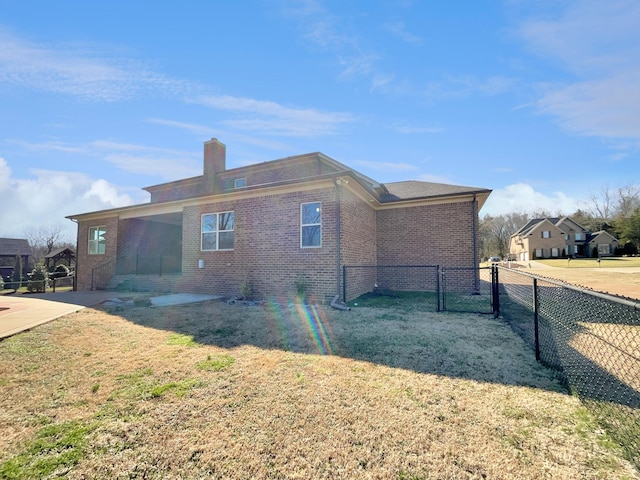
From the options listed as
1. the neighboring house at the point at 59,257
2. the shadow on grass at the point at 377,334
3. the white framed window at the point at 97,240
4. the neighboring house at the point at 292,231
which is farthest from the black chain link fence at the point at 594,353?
the neighboring house at the point at 59,257

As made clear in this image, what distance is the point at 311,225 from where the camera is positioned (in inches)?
362

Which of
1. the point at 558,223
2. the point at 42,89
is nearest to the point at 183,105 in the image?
the point at 42,89

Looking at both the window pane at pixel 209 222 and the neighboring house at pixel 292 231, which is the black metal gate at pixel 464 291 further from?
the window pane at pixel 209 222

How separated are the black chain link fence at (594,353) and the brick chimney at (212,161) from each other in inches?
600

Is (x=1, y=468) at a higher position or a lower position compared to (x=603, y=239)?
lower

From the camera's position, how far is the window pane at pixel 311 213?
912 centimetres

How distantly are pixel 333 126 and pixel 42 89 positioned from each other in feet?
29.8

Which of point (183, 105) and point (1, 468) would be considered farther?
point (183, 105)

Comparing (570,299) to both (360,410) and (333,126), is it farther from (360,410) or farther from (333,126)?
(333,126)

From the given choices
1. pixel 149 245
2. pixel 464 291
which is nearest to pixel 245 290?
pixel 464 291

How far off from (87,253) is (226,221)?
9.69m

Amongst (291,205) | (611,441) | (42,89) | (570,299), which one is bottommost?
(611,441)

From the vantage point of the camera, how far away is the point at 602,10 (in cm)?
625

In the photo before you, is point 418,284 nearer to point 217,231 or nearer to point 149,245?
point 217,231
